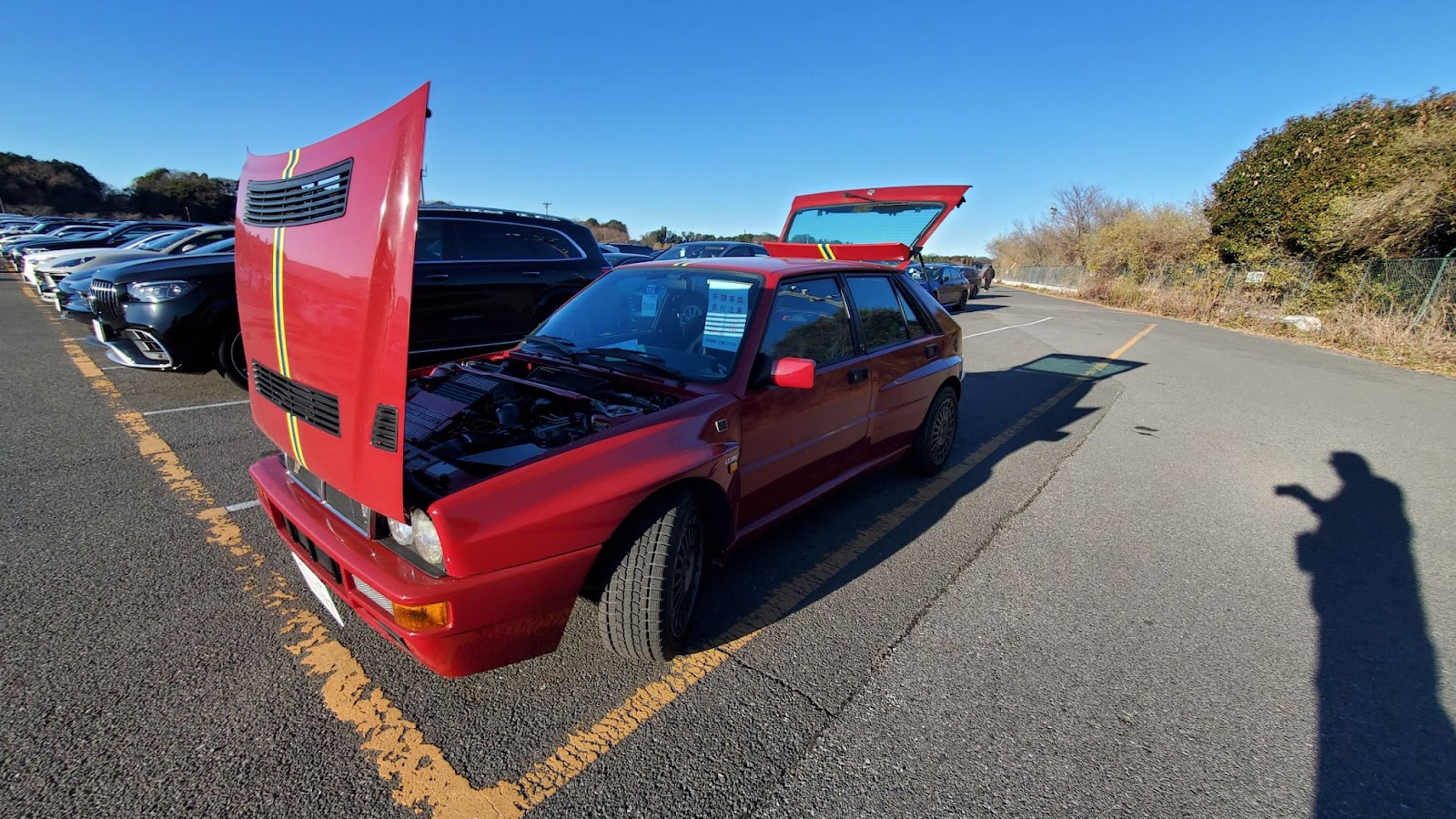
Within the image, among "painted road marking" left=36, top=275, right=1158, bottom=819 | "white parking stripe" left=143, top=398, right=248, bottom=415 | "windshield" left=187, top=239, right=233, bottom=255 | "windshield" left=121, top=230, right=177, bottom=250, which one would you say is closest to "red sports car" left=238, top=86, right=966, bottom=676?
"painted road marking" left=36, top=275, right=1158, bottom=819

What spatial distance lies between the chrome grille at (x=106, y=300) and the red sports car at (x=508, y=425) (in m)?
4.22

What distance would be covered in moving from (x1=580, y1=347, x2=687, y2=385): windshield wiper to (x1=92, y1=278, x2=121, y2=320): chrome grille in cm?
483

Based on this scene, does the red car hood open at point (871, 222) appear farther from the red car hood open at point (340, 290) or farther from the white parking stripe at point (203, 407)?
the white parking stripe at point (203, 407)

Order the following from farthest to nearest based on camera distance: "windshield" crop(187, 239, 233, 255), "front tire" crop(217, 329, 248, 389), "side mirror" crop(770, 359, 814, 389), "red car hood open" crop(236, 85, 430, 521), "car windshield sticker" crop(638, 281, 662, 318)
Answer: "windshield" crop(187, 239, 233, 255)
"front tire" crop(217, 329, 248, 389)
"car windshield sticker" crop(638, 281, 662, 318)
"side mirror" crop(770, 359, 814, 389)
"red car hood open" crop(236, 85, 430, 521)

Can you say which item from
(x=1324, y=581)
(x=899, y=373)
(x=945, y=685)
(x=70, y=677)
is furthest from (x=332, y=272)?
(x=1324, y=581)

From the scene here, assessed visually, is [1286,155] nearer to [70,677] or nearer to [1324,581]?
[1324,581]

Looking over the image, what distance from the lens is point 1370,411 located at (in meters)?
7.01

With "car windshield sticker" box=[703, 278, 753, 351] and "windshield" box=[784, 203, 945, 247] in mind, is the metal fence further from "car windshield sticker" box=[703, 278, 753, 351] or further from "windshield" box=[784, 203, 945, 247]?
"car windshield sticker" box=[703, 278, 753, 351]

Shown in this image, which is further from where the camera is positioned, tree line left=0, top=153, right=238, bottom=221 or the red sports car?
tree line left=0, top=153, right=238, bottom=221

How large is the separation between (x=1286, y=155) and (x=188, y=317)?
81.5 feet

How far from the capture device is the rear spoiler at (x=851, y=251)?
5.85 m

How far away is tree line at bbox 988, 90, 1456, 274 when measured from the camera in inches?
504

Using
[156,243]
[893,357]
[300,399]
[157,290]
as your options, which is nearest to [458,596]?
[300,399]

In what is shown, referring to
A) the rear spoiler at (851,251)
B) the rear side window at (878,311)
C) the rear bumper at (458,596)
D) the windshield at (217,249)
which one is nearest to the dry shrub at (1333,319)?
the rear spoiler at (851,251)
